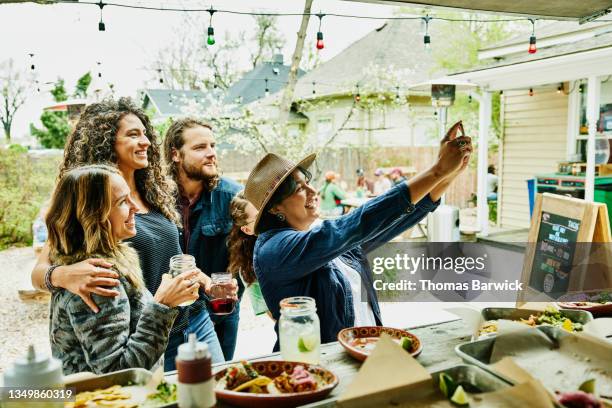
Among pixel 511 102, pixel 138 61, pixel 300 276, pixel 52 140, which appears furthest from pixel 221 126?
pixel 52 140

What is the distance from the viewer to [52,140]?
2047 cm

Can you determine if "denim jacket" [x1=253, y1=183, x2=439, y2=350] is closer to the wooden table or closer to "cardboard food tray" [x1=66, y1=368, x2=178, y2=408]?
the wooden table

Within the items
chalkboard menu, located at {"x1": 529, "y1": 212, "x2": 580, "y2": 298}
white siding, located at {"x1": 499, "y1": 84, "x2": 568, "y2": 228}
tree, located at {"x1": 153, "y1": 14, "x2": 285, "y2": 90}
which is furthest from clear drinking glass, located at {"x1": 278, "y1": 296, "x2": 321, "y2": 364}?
tree, located at {"x1": 153, "y1": 14, "x2": 285, "y2": 90}

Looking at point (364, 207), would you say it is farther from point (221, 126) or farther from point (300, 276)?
point (221, 126)

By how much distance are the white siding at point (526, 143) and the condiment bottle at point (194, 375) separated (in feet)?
31.0

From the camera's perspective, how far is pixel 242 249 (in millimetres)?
2791

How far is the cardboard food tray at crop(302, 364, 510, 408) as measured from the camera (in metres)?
1.29

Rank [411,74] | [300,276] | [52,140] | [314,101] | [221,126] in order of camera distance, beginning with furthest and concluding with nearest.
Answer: [52,140], [411,74], [314,101], [221,126], [300,276]

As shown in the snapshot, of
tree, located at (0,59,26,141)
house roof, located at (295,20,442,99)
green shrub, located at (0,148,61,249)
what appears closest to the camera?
green shrub, located at (0,148,61,249)

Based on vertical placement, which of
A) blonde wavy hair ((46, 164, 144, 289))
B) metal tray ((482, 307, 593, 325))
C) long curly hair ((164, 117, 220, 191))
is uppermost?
long curly hair ((164, 117, 220, 191))

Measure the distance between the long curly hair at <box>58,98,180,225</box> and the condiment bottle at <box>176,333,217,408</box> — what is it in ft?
5.07

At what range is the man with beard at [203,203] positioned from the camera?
3.00 m

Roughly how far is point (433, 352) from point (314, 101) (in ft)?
52.8

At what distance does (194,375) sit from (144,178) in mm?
1711
